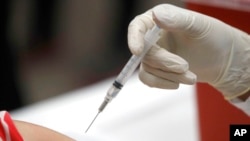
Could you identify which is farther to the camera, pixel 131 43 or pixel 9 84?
pixel 9 84

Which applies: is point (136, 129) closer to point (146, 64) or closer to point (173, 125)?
point (173, 125)

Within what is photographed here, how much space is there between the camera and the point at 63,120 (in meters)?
1.14

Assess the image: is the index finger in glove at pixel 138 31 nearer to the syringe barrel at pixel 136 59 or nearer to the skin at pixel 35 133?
the syringe barrel at pixel 136 59

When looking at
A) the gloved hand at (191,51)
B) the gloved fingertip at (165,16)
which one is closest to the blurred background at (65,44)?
the gloved hand at (191,51)

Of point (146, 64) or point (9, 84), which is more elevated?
point (146, 64)

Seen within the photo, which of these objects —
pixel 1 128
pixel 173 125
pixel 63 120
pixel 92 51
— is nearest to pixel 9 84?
pixel 92 51

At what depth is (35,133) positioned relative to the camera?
872 mm

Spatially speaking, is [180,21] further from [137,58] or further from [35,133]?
[35,133]

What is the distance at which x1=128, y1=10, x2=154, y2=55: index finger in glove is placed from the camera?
814 mm

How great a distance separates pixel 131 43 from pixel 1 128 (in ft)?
0.82

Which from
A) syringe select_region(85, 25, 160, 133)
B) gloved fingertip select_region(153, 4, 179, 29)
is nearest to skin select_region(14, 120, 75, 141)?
syringe select_region(85, 25, 160, 133)

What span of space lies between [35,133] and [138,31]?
238 millimetres

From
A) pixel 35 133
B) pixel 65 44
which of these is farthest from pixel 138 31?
pixel 65 44

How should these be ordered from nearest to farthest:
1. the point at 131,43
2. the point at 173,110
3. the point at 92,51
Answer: the point at 131,43, the point at 173,110, the point at 92,51
